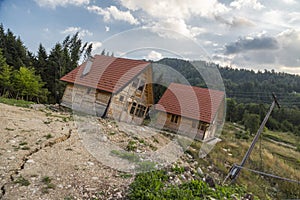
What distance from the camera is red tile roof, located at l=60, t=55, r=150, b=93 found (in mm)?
13555

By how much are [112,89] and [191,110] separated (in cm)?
776

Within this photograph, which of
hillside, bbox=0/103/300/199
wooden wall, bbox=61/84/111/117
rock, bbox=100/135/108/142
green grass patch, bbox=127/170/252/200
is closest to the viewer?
hillside, bbox=0/103/300/199

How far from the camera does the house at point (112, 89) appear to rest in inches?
535

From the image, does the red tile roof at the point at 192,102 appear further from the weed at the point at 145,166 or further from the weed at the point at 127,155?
the weed at the point at 145,166

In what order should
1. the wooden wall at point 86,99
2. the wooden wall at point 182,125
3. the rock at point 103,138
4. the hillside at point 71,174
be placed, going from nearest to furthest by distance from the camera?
the hillside at point 71,174, the rock at point 103,138, the wooden wall at point 86,99, the wooden wall at point 182,125

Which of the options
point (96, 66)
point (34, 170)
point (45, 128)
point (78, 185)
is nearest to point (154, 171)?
point (78, 185)

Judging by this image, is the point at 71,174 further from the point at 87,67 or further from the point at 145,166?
the point at 87,67

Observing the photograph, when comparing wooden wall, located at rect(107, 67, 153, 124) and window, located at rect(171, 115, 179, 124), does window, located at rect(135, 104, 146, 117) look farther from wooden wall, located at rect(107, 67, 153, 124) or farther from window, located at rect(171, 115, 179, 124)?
window, located at rect(171, 115, 179, 124)

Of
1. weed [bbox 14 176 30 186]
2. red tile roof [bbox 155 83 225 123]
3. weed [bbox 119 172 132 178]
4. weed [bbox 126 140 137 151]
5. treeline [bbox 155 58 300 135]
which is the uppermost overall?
treeline [bbox 155 58 300 135]

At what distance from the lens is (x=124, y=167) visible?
5.56 metres

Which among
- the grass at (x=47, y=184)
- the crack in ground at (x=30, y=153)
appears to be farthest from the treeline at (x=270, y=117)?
the grass at (x=47, y=184)

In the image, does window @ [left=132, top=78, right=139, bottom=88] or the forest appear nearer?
window @ [left=132, top=78, right=139, bottom=88]

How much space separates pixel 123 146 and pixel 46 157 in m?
2.73

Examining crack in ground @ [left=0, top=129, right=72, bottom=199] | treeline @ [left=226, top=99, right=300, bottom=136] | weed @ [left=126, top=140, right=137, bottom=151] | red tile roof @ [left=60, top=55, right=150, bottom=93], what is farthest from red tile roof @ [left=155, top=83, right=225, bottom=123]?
treeline @ [left=226, top=99, right=300, bottom=136]
